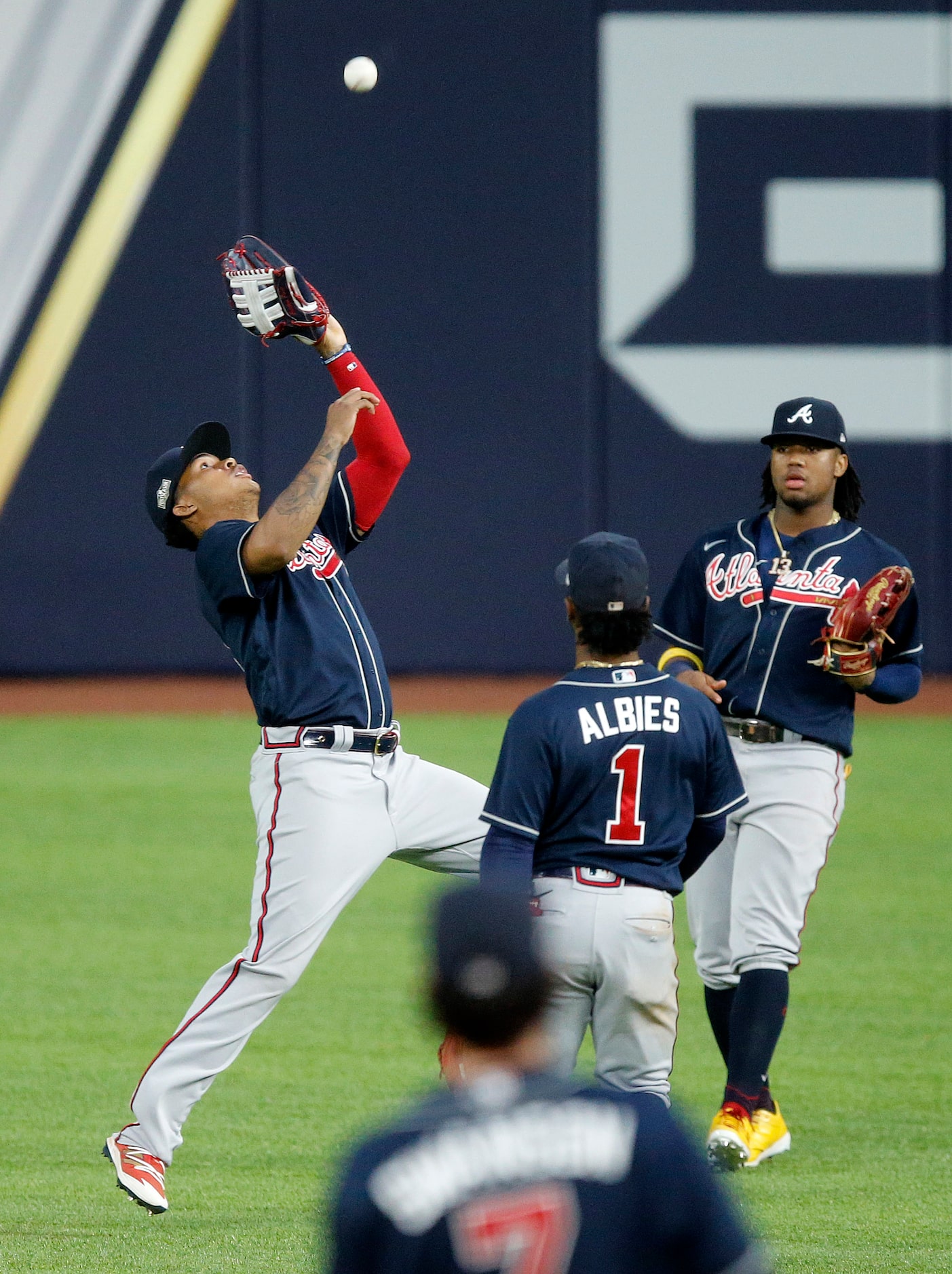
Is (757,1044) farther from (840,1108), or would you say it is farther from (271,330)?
(271,330)

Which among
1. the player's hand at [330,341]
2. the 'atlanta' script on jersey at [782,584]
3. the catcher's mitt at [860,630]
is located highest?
the player's hand at [330,341]

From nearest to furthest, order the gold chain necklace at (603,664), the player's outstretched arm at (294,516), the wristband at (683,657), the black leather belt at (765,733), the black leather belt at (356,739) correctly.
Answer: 1. the gold chain necklace at (603,664)
2. the player's outstretched arm at (294,516)
3. the black leather belt at (356,739)
4. the black leather belt at (765,733)
5. the wristband at (683,657)

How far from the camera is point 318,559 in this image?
16.1ft

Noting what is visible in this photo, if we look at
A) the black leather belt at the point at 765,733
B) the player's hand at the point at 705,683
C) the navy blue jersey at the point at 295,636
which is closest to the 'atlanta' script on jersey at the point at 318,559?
the navy blue jersey at the point at 295,636

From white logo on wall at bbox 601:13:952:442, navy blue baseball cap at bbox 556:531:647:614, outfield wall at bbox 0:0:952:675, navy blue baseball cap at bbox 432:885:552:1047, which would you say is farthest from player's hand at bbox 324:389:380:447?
white logo on wall at bbox 601:13:952:442

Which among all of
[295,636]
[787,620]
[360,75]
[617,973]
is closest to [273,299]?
[295,636]

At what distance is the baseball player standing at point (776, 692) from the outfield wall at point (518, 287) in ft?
33.1

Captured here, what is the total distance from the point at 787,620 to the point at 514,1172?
3636 millimetres

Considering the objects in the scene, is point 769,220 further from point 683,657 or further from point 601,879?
point 601,879

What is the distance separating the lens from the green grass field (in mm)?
4371

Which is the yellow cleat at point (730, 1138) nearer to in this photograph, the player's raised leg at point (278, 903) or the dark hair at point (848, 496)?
the player's raised leg at point (278, 903)

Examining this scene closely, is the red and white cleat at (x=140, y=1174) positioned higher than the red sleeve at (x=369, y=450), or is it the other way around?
the red sleeve at (x=369, y=450)

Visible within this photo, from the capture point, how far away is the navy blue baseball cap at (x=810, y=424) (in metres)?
5.28

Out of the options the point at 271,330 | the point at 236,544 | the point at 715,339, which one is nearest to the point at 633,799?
the point at 236,544
